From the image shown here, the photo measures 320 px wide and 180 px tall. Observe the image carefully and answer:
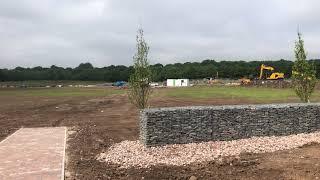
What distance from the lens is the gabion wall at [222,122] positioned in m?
15.5

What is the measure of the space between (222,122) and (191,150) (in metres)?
1.89

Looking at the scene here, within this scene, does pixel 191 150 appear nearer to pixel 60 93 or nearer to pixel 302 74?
pixel 302 74

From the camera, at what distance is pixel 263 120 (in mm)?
16781

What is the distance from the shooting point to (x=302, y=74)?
2222 centimetres

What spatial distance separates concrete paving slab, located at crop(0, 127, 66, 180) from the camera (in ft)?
42.1

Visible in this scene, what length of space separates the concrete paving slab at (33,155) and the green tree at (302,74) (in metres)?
10.4

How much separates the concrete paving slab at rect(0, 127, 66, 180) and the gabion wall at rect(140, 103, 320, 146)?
3010 millimetres

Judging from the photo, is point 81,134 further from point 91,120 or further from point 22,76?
point 22,76

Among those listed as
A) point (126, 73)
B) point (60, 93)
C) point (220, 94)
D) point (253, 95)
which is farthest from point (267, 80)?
point (126, 73)

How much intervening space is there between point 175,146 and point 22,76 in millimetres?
130620

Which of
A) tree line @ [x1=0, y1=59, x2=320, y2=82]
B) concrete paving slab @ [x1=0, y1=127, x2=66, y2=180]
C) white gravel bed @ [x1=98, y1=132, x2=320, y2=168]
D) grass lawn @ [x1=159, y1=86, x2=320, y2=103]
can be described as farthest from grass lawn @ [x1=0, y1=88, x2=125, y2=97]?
tree line @ [x1=0, y1=59, x2=320, y2=82]

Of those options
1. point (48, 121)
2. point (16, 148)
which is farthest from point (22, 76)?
point (16, 148)

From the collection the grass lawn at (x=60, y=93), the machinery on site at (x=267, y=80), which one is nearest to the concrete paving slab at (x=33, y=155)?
the grass lawn at (x=60, y=93)

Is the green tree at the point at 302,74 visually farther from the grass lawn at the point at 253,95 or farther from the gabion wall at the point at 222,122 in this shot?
the grass lawn at the point at 253,95
